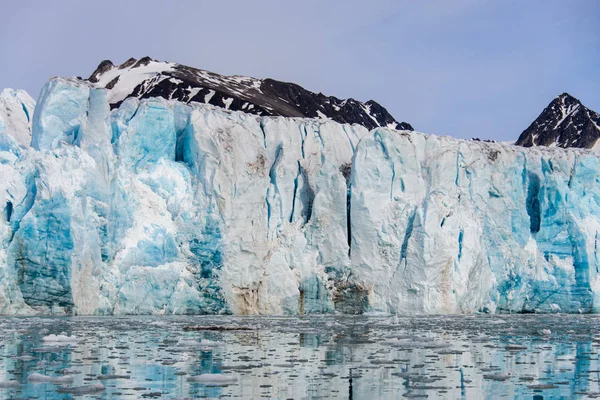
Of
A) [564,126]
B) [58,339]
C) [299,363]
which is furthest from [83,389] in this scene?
[564,126]

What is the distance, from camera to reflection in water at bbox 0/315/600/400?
7.85m

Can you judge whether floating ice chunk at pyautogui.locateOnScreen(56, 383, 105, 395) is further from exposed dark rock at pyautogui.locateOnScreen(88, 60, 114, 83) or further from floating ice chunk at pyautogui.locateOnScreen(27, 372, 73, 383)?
exposed dark rock at pyautogui.locateOnScreen(88, 60, 114, 83)

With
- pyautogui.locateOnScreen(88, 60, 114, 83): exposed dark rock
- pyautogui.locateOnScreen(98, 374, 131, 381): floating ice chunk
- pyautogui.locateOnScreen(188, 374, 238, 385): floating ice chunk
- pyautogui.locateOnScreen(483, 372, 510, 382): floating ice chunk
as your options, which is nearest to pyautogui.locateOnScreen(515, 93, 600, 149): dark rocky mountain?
pyautogui.locateOnScreen(88, 60, 114, 83): exposed dark rock

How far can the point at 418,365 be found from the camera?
10062 millimetres

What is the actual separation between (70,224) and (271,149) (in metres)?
8.53

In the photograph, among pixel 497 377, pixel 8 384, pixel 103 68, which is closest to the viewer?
pixel 8 384

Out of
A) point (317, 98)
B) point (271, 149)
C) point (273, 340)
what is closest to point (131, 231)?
point (271, 149)

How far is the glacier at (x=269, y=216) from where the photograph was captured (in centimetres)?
2298

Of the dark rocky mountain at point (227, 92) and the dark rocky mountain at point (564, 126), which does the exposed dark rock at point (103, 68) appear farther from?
the dark rocky mountain at point (564, 126)

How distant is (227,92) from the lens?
42.9 metres

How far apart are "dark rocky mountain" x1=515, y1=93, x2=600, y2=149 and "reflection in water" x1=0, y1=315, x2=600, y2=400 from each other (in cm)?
3908

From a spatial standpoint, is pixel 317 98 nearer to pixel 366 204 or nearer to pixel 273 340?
pixel 366 204

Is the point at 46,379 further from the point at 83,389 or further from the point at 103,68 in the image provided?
the point at 103,68

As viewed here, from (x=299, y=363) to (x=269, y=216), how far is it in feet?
55.4
